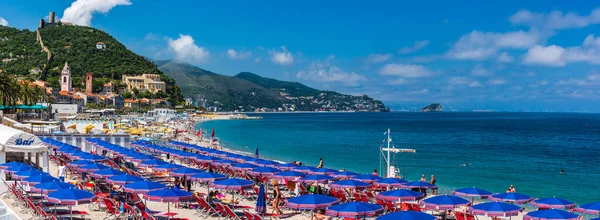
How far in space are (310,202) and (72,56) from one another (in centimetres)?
14277

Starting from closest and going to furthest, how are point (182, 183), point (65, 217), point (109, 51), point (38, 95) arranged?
point (65, 217), point (182, 183), point (38, 95), point (109, 51)

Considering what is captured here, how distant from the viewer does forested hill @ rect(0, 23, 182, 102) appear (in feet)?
423

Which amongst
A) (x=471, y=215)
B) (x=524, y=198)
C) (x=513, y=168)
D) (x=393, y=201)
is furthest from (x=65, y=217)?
(x=513, y=168)

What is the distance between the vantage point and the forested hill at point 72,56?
129 meters

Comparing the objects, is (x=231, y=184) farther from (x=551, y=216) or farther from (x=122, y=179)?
(x=551, y=216)

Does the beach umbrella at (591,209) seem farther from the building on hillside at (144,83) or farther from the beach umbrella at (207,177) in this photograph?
the building on hillside at (144,83)

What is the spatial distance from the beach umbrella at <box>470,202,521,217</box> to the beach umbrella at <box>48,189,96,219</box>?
9633 millimetres

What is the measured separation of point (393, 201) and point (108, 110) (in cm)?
9525

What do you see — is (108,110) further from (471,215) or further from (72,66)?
(471,215)

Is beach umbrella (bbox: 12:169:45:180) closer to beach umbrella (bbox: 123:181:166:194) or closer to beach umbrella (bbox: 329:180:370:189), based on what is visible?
beach umbrella (bbox: 123:181:166:194)

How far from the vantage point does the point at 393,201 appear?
56.4 feet

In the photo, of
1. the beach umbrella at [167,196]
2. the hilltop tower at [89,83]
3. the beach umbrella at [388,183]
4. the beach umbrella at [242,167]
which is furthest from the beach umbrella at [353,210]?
the hilltop tower at [89,83]

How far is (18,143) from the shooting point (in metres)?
19.4

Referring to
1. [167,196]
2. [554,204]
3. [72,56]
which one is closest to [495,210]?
[554,204]
